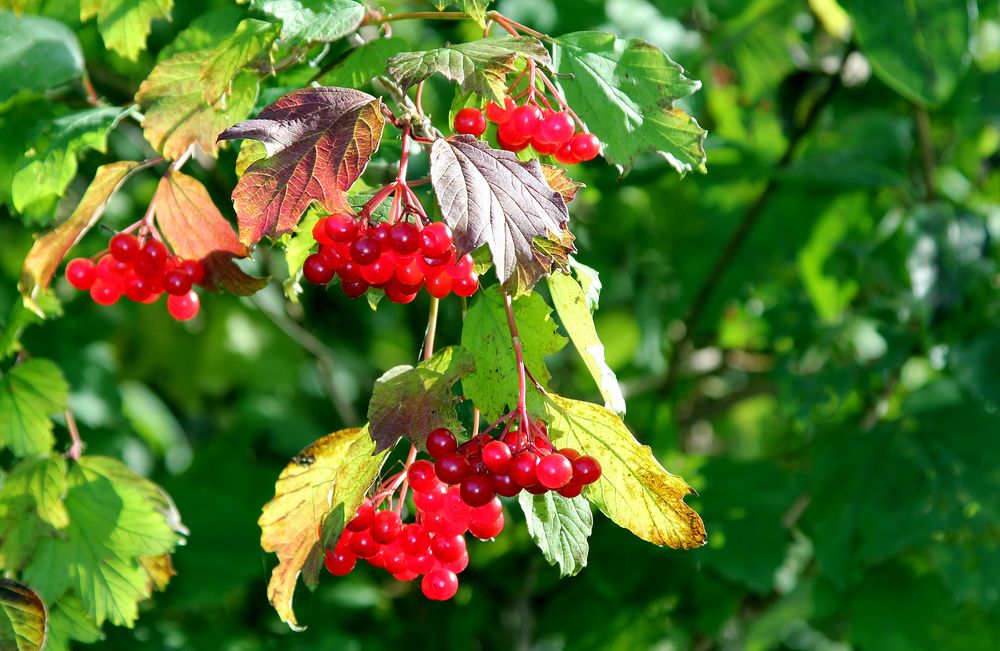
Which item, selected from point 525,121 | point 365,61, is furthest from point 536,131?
point 365,61

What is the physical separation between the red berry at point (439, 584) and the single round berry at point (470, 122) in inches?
15.6

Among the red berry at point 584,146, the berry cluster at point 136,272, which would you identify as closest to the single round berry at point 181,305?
the berry cluster at point 136,272

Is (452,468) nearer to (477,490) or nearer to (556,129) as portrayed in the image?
(477,490)

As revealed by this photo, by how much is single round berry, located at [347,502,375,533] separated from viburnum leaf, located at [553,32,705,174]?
37 cm

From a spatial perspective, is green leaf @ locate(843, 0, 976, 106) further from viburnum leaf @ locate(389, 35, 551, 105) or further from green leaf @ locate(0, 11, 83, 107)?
green leaf @ locate(0, 11, 83, 107)

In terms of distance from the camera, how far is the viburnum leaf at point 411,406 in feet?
2.72

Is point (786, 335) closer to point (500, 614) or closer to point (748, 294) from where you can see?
point (748, 294)

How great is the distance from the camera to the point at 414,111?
868 mm

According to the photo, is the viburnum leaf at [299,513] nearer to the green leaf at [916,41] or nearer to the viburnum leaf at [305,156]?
the viburnum leaf at [305,156]

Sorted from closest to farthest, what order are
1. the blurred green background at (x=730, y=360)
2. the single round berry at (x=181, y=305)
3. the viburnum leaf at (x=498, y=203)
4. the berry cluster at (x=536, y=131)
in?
the viburnum leaf at (x=498, y=203), the berry cluster at (x=536, y=131), the single round berry at (x=181, y=305), the blurred green background at (x=730, y=360)

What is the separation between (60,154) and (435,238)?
0.49 meters

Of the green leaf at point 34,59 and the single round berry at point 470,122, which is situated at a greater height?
the single round berry at point 470,122

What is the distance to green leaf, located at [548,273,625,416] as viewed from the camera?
0.88 metres

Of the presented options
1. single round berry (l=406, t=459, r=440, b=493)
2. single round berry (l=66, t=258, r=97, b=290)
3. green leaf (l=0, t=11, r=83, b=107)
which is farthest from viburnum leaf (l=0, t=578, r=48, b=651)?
green leaf (l=0, t=11, r=83, b=107)
